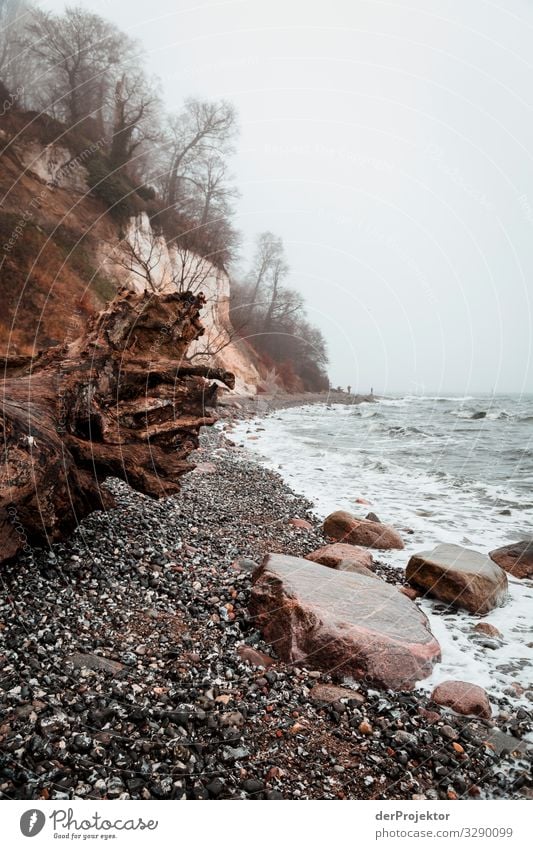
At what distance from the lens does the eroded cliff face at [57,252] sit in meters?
20.5

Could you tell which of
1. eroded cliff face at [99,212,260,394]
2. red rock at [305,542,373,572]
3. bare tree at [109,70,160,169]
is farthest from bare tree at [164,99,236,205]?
red rock at [305,542,373,572]

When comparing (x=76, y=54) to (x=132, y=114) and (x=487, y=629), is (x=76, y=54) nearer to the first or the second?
(x=132, y=114)

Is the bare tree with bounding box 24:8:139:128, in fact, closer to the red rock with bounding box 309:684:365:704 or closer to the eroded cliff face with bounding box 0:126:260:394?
the eroded cliff face with bounding box 0:126:260:394

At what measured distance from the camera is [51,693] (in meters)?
3.61

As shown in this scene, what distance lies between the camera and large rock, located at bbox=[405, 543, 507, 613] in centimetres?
652

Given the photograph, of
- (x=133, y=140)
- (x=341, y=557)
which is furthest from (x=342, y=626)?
(x=133, y=140)

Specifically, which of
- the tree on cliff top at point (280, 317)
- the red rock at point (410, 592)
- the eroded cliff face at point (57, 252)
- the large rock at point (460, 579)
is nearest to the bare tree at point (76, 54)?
the eroded cliff face at point (57, 252)

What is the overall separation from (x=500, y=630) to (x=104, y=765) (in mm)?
5238

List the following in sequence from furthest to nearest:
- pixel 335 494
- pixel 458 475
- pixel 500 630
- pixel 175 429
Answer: pixel 458 475
pixel 335 494
pixel 175 429
pixel 500 630

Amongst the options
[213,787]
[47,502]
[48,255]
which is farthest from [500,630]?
[48,255]

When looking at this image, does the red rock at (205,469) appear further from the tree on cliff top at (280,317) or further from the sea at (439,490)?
the tree on cliff top at (280,317)
